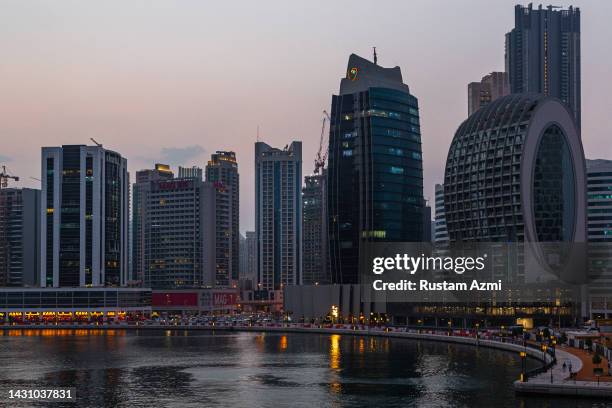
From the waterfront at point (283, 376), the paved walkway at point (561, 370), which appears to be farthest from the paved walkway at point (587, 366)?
the waterfront at point (283, 376)

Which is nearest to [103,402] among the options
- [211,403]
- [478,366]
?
[211,403]

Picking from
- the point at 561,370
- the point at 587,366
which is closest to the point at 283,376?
the point at 561,370

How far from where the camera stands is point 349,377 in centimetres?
13488

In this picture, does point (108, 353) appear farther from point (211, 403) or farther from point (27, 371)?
point (211, 403)

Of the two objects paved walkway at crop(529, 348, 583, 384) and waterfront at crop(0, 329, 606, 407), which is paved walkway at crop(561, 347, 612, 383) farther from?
waterfront at crop(0, 329, 606, 407)

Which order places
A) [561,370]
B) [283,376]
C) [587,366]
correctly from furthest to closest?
[283,376] → [587,366] → [561,370]

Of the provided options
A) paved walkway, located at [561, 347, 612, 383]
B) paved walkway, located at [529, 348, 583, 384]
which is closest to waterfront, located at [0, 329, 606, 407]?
paved walkway, located at [529, 348, 583, 384]

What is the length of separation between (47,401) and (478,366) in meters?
70.6

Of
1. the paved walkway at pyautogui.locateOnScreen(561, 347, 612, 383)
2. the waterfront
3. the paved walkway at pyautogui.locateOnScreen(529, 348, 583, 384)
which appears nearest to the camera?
the paved walkway at pyautogui.locateOnScreen(561, 347, 612, 383)

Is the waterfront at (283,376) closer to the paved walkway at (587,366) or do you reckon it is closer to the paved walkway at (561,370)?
the paved walkway at (561,370)

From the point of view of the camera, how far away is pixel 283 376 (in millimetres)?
139375

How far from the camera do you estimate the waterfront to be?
112 metres

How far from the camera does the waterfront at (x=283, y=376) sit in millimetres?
111562

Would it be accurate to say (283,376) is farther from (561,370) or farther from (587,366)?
(587,366)
